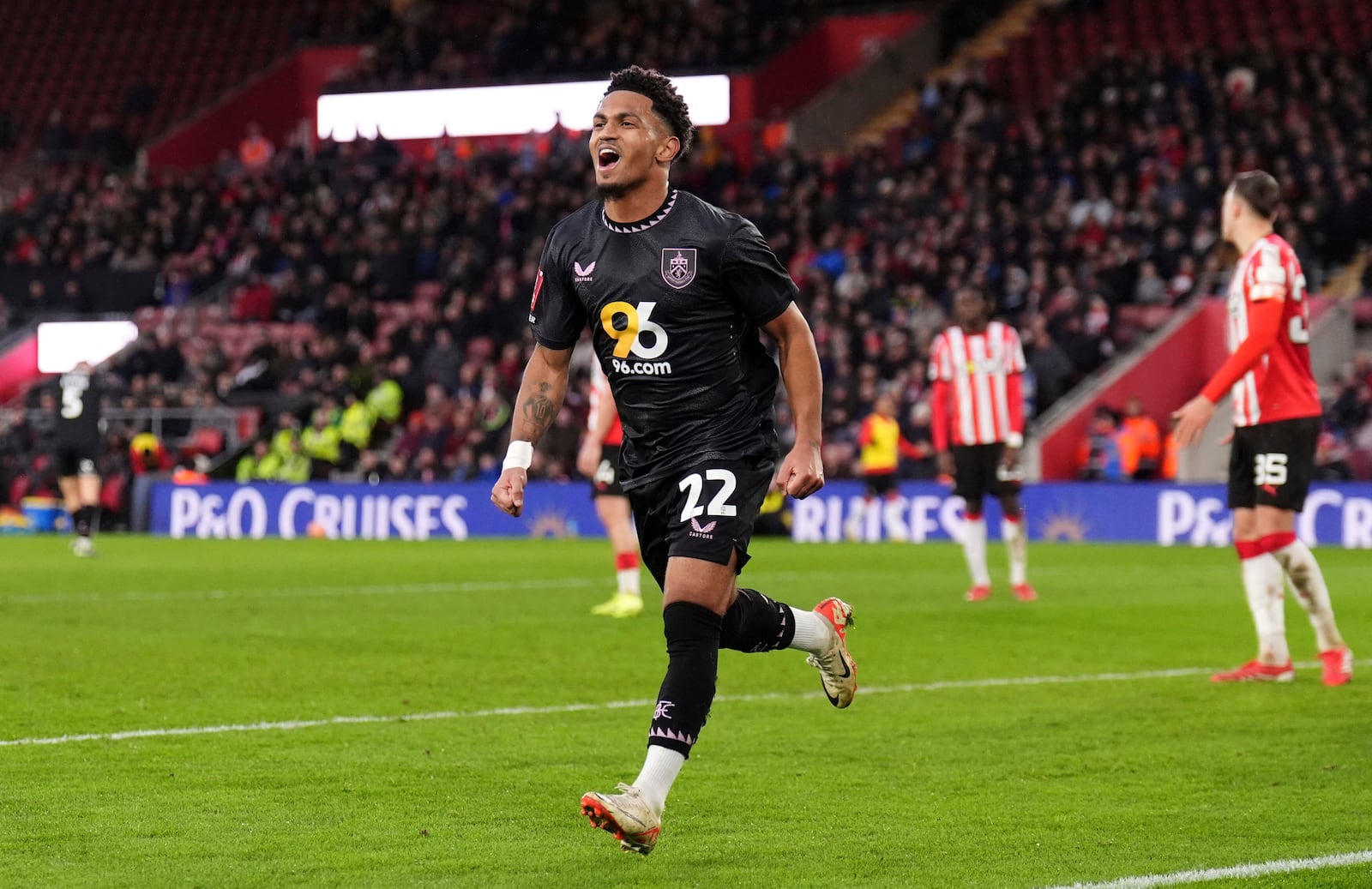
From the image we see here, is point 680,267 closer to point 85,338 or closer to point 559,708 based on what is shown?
point 559,708

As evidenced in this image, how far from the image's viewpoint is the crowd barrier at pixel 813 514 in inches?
810

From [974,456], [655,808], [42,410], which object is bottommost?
[42,410]

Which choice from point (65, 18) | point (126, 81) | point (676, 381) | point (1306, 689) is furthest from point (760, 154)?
point (676, 381)

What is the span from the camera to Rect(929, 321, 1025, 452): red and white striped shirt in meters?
13.6

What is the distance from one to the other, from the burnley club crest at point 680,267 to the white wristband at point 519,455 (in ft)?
2.13

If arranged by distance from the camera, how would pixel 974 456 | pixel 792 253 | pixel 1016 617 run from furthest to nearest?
pixel 792 253, pixel 974 456, pixel 1016 617

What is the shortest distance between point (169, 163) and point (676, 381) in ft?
123

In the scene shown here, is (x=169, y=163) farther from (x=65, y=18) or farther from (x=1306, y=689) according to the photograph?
(x=1306, y=689)

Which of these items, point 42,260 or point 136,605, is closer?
point 136,605

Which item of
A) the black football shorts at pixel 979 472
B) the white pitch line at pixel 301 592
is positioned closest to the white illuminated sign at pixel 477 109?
the white pitch line at pixel 301 592

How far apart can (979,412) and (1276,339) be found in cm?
538

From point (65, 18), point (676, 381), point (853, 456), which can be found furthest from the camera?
point (65, 18)

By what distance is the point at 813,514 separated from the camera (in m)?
23.3

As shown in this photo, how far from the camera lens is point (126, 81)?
140 feet
